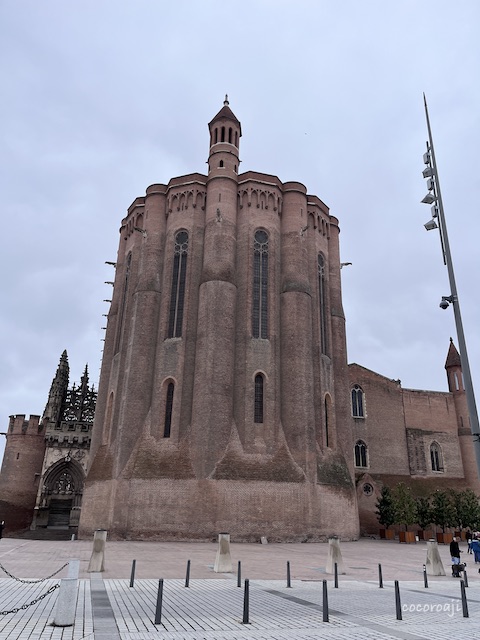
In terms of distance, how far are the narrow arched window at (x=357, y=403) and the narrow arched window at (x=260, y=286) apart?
1302 centimetres

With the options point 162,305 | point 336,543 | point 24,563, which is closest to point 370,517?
point 162,305

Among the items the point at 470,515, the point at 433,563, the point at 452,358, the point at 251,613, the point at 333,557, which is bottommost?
the point at 251,613

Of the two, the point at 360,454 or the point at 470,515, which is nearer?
the point at 470,515

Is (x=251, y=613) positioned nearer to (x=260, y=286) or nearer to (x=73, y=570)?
(x=73, y=570)

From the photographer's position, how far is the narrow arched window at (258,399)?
30422mm

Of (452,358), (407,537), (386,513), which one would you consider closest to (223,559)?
(407,537)

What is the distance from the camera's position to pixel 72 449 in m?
44.9

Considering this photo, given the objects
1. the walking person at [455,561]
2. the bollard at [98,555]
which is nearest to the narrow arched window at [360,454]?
the walking person at [455,561]

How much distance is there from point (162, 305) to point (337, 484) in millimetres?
15648

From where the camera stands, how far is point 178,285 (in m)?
33.6

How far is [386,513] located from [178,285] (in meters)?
20.8

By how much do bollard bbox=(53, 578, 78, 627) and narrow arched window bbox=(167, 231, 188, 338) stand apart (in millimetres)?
24425

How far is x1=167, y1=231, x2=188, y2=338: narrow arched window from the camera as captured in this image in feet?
107

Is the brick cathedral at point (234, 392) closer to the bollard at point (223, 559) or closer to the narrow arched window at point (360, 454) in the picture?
the narrow arched window at point (360, 454)
